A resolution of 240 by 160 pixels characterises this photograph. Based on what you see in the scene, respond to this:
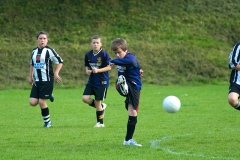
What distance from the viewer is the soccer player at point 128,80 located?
341 inches

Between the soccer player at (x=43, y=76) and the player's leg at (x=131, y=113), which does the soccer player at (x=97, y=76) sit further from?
the player's leg at (x=131, y=113)

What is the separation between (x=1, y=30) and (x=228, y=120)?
69.4 feet

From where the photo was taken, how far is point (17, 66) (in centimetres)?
2705

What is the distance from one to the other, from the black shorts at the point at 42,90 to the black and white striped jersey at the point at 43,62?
3.5 inches

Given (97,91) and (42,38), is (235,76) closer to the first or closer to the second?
(97,91)

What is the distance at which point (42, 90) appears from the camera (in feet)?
38.3

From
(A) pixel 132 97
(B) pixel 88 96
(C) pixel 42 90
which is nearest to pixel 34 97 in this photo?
(C) pixel 42 90

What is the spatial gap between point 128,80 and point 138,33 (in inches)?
874

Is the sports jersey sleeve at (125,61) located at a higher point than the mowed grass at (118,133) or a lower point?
higher

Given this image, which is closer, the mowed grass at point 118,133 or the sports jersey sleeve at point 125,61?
the mowed grass at point 118,133

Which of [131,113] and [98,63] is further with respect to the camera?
[98,63]

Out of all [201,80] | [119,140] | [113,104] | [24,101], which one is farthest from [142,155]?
[201,80]

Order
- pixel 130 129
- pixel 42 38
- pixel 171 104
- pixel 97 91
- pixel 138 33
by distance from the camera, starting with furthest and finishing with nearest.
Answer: pixel 138 33 < pixel 97 91 < pixel 42 38 < pixel 171 104 < pixel 130 129

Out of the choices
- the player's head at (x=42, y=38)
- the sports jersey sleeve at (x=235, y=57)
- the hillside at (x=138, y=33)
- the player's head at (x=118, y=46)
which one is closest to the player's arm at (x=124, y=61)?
the player's head at (x=118, y=46)
